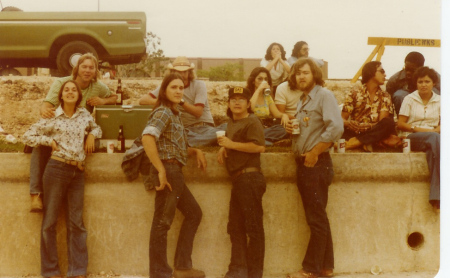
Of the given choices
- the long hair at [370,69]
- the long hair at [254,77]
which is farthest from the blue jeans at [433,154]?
the long hair at [254,77]

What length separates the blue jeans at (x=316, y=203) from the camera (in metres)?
5.34

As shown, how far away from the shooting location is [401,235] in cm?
605

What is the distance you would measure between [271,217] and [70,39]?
13.5 ft

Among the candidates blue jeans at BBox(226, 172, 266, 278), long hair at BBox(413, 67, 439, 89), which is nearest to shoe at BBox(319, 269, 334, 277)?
blue jeans at BBox(226, 172, 266, 278)

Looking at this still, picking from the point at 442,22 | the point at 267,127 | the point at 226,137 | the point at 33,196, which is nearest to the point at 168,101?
the point at 226,137

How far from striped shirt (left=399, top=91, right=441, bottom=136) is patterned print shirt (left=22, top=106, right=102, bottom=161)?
3.37m

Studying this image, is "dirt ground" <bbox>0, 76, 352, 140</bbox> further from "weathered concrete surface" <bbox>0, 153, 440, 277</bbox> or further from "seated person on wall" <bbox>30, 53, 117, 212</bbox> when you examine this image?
"weathered concrete surface" <bbox>0, 153, 440, 277</bbox>

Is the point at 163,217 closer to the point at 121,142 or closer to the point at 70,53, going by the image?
the point at 121,142

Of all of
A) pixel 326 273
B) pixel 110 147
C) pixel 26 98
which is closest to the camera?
pixel 326 273

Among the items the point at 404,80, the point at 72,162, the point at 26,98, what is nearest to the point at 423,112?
the point at 404,80

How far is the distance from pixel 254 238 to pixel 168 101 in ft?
4.63

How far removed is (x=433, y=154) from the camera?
6082mm

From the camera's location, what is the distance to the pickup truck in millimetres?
7809

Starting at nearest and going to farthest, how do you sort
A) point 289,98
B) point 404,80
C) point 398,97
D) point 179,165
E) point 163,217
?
point 163,217 → point 179,165 → point 289,98 → point 398,97 → point 404,80
